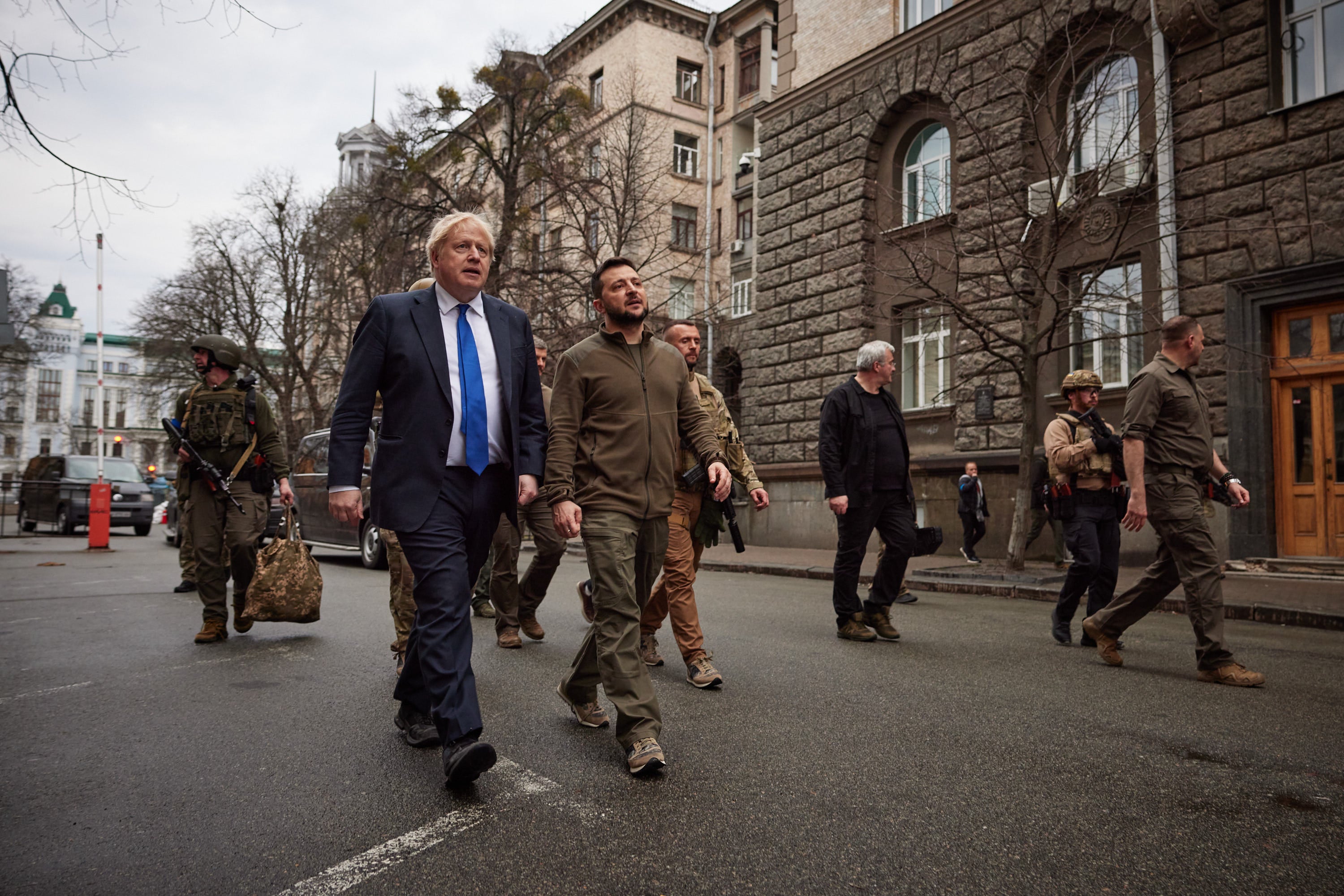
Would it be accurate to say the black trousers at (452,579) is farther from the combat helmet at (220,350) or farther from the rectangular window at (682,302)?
the rectangular window at (682,302)

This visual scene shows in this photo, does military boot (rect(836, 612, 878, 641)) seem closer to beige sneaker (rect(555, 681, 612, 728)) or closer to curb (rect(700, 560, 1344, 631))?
curb (rect(700, 560, 1344, 631))

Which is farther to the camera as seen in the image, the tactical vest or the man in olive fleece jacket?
the tactical vest

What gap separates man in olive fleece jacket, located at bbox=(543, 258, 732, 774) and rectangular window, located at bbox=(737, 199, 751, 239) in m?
27.2

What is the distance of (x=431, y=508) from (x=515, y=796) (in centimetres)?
102

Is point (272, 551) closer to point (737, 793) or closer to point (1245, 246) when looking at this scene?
point (737, 793)

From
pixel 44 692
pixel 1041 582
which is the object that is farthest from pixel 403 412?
pixel 1041 582

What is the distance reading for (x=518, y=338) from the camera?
150 inches

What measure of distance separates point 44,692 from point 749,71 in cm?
3015

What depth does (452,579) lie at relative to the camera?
3383 millimetres

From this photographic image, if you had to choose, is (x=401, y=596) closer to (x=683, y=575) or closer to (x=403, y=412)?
(x=683, y=575)

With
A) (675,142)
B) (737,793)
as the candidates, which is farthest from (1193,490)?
(675,142)

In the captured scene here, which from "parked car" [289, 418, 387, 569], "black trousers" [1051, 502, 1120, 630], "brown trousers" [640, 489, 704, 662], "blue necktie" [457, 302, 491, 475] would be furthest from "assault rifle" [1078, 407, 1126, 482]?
"parked car" [289, 418, 387, 569]

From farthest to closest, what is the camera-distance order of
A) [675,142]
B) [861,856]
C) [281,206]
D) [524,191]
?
[281,206] < [675,142] < [524,191] < [861,856]

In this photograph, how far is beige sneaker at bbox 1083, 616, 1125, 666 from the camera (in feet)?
19.2
